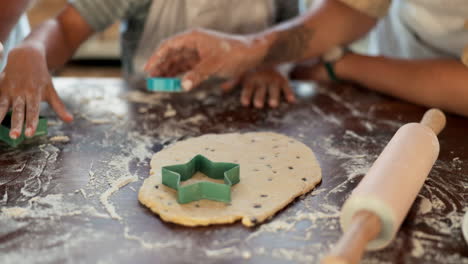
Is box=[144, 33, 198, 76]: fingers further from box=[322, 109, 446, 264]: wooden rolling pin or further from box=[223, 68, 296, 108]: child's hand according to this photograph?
box=[322, 109, 446, 264]: wooden rolling pin

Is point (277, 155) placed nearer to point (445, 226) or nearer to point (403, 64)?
point (445, 226)

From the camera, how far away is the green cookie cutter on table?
3.66ft

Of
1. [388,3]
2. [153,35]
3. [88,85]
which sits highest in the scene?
[388,3]

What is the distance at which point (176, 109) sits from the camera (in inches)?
55.2

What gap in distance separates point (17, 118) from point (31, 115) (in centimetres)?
3

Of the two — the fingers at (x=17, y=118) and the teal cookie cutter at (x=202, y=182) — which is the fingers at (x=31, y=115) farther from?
the teal cookie cutter at (x=202, y=182)

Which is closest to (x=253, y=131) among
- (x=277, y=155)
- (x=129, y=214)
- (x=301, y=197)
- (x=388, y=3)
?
(x=277, y=155)

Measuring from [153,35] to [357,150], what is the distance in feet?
2.97

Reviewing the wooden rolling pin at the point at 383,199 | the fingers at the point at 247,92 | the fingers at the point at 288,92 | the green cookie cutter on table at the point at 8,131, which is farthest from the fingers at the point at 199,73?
the wooden rolling pin at the point at 383,199

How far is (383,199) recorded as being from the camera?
2.31 ft

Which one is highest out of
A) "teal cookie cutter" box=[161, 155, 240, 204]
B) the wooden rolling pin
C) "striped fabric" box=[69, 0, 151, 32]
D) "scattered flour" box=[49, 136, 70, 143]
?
"striped fabric" box=[69, 0, 151, 32]

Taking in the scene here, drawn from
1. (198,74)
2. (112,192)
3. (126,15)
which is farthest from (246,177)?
(126,15)

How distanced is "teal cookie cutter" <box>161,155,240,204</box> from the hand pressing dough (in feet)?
0.03

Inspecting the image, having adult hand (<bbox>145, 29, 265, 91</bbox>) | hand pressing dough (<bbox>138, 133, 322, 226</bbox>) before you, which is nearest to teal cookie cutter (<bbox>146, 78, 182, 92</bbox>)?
adult hand (<bbox>145, 29, 265, 91</bbox>)
